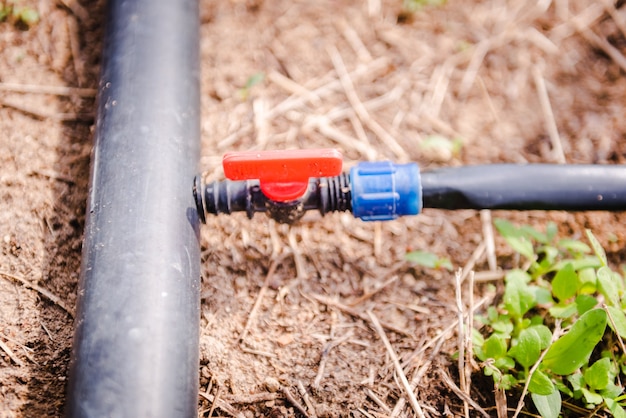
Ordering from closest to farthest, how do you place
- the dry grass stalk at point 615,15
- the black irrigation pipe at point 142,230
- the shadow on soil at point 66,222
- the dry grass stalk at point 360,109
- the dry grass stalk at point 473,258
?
1. the black irrigation pipe at point 142,230
2. the shadow on soil at point 66,222
3. the dry grass stalk at point 473,258
4. the dry grass stalk at point 360,109
5. the dry grass stalk at point 615,15

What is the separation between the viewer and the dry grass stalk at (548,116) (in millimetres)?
1880

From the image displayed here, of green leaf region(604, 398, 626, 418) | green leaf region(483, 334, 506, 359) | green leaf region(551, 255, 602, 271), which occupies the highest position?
green leaf region(551, 255, 602, 271)

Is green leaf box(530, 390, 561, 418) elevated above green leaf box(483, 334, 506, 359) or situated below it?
below

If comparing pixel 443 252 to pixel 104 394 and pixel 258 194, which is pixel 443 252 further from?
pixel 104 394

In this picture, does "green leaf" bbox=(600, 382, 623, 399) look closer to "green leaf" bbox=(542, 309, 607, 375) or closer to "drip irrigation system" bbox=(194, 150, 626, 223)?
"green leaf" bbox=(542, 309, 607, 375)

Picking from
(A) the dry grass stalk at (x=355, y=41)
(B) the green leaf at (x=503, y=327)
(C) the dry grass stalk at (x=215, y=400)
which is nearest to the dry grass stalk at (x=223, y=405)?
(C) the dry grass stalk at (x=215, y=400)

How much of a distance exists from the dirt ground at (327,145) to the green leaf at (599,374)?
0.19 meters

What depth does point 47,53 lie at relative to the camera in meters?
1.75

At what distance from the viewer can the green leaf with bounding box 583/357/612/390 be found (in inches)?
50.5

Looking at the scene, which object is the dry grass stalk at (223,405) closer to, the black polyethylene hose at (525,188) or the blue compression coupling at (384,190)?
the blue compression coupling at (384,190)

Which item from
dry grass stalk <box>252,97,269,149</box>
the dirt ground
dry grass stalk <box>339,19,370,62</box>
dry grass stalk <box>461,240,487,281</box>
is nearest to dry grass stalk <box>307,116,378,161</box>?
the dirt ground

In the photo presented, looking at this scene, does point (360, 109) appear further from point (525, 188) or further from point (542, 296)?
point (542, 296)

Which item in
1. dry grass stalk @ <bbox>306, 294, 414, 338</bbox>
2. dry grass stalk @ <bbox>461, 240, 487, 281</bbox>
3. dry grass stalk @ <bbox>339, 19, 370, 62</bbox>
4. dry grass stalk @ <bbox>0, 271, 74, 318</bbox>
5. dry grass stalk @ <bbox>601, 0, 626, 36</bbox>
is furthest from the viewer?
dry grass stalk @ <bbox>601, 0, 626, 36</bbox>

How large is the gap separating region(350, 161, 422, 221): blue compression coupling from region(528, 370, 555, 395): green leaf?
493 mm
